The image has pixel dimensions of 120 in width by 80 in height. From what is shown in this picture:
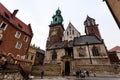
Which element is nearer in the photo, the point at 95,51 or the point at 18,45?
the point at 18,45

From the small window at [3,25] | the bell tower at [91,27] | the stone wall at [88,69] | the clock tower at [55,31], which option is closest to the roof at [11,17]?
the small window at [3,25]

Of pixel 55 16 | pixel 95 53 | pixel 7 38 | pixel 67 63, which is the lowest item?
pixel 67 63

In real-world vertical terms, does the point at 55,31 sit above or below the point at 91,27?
below

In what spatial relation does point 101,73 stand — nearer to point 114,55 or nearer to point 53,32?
point 114,55

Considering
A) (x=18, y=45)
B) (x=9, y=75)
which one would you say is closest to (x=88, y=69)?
(x=9, y=75)

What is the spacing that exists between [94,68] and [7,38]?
828 inches

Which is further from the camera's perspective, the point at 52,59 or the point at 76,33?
the point at 76,33

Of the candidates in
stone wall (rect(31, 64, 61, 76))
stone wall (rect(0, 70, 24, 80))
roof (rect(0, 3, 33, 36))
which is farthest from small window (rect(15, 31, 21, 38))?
stone wall (rect(0, 70, 24, 80))

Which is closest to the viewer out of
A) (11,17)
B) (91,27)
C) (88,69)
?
(88,69)

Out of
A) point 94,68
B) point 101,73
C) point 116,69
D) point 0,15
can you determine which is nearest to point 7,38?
point 0,15

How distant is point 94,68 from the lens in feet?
70.1

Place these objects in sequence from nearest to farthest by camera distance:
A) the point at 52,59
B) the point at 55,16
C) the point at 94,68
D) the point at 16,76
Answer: the point at 16,76 → the point at 94,68 → the point at 52,59 → the point at 55,16

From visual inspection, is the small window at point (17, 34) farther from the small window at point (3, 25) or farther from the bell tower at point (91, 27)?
the bell tower at point (91, 27)

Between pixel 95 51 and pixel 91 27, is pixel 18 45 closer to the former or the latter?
pixel 95 51
